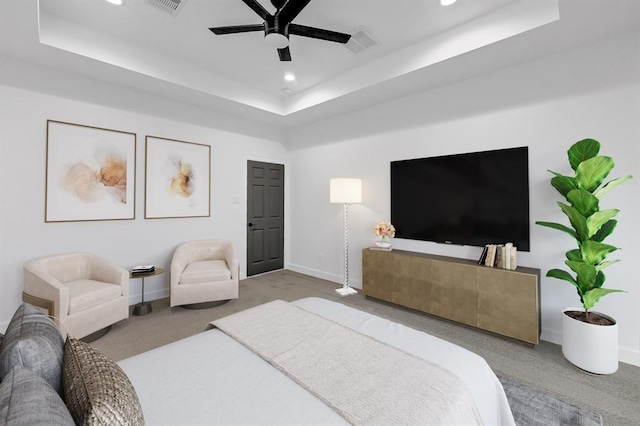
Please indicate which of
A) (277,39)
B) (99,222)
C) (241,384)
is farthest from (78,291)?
(277,39)

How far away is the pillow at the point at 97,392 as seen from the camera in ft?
2.33

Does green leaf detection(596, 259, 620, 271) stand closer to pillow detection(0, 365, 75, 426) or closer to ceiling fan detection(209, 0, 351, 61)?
ceiling fan detection(209, 0, 351, 61)

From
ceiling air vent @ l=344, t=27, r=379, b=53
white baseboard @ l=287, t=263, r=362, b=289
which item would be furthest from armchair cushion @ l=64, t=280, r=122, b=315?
ceiling air vent @ l=344, t=27, r=379, b=53

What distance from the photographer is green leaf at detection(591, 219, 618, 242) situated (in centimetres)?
227

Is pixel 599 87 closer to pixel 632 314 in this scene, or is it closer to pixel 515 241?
pixel 515 241

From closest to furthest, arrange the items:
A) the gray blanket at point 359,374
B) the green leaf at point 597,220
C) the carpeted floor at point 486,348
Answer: the gray blanket at point 359,374, the carpeted floor at point 486,348, the green leaf at point 597,220

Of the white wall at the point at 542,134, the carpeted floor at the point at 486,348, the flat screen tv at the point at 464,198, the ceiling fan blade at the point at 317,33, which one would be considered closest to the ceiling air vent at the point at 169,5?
the ceiling fan blade at the point at 317,33

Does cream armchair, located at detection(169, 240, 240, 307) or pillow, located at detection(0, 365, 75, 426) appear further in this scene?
cream armchair, located at detection(169, 240, 240, 307)

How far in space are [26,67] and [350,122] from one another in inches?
155

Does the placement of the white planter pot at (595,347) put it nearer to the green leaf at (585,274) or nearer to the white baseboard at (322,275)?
the green leaf at (585,274)

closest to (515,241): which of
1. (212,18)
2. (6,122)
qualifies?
(212,18)

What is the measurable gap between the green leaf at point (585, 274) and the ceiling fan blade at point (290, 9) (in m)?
2.95

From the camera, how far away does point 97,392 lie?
2.49 ft

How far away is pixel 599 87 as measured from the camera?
8.37ft
